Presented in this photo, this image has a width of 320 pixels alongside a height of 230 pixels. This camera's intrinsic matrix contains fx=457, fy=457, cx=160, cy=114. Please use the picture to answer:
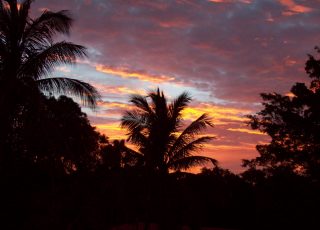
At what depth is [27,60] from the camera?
12.6 metres

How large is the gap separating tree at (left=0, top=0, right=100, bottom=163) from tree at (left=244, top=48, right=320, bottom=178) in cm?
1538

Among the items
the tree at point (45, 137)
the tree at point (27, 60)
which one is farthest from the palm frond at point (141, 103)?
the tree at point (27, 60)

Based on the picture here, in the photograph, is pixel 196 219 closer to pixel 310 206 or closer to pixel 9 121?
pixel 310 206

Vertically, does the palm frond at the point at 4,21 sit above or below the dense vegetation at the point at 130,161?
above

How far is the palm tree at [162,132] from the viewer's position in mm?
19875

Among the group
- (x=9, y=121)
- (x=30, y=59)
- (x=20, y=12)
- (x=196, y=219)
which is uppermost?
(x=20, y=12)

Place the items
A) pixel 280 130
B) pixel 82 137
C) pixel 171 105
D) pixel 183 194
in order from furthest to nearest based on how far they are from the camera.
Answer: pixel 82 137 → pixel 280 130 → pixel 171 105 → pixel 183 194

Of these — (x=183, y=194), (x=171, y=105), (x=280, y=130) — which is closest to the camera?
(x=183, y=194)


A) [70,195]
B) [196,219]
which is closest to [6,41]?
[70,195]

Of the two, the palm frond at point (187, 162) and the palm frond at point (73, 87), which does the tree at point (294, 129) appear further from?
the palm frond at point (73, 87)

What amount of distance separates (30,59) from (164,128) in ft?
27.7

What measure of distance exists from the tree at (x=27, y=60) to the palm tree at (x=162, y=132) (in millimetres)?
7271

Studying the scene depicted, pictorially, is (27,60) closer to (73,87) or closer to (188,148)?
(73,87)

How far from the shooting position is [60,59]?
12906mm
